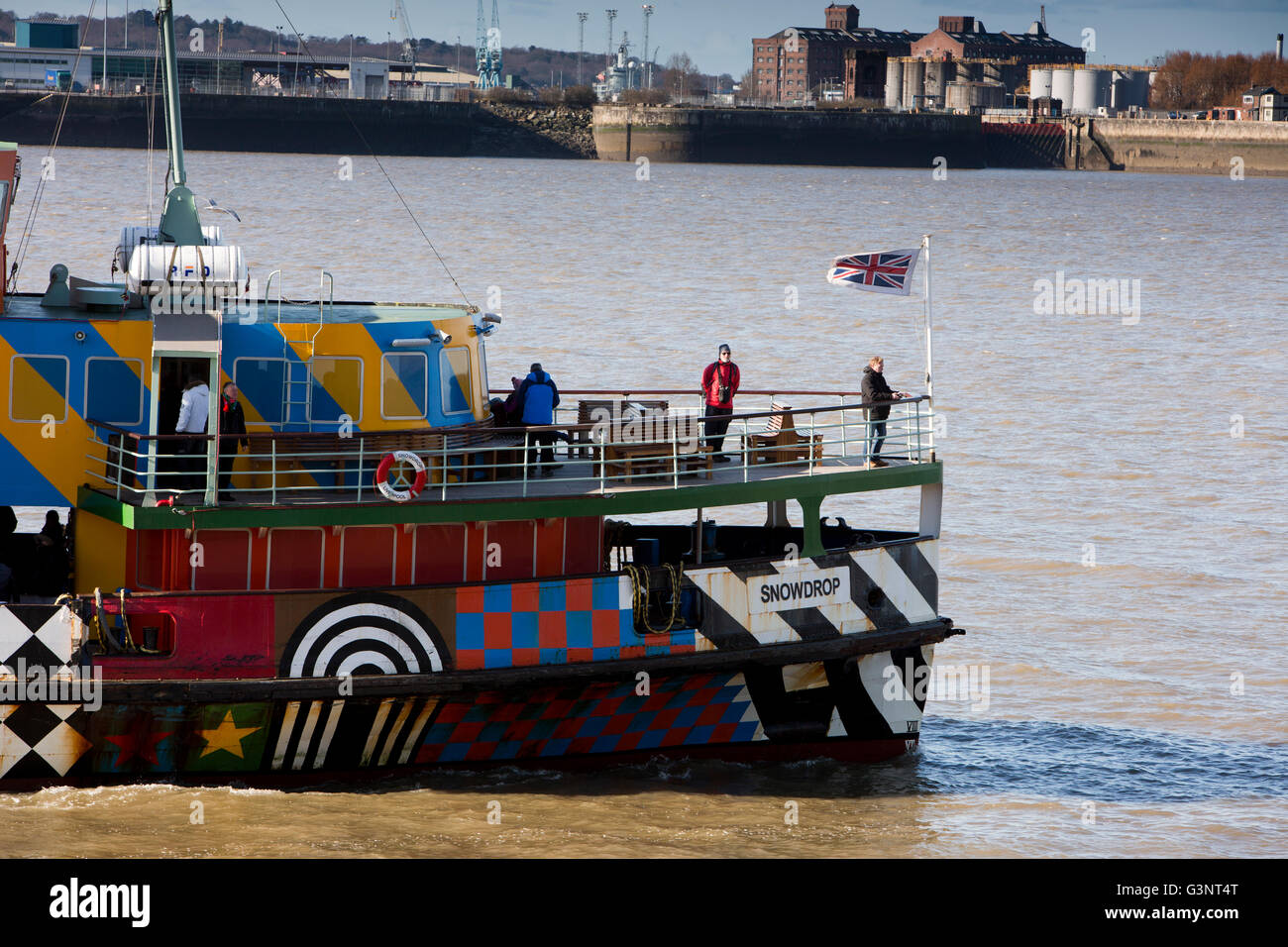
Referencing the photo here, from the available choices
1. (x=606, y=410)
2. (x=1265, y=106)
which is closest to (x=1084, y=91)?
(x=1265, y=106)

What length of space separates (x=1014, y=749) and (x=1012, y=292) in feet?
132

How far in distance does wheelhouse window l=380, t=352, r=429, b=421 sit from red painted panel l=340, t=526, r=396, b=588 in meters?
1.14

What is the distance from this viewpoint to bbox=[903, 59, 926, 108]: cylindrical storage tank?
191125mm

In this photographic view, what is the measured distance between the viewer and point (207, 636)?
46.5 feet

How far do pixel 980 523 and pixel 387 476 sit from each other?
524 inches

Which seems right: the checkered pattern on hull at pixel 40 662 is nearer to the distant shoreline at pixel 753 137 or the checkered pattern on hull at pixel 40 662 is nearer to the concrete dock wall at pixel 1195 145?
the distant shoreline at pixel 753 137

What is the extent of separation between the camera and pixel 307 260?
180ft

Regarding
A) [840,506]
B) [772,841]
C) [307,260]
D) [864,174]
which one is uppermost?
[864,174]

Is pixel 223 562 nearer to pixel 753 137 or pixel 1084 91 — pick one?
pixel 753 137

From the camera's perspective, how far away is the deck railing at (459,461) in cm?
1432

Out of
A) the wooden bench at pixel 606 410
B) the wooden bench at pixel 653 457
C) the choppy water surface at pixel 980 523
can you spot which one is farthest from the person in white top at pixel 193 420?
the wooden bench at pixel 606 410

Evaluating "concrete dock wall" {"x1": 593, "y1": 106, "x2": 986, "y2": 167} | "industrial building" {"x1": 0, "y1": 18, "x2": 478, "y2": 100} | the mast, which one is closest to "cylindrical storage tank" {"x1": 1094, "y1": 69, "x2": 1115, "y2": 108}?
"concrete dock wall" {"x1": 593, "y1": 106, "x2": 986, "y2": 167}
